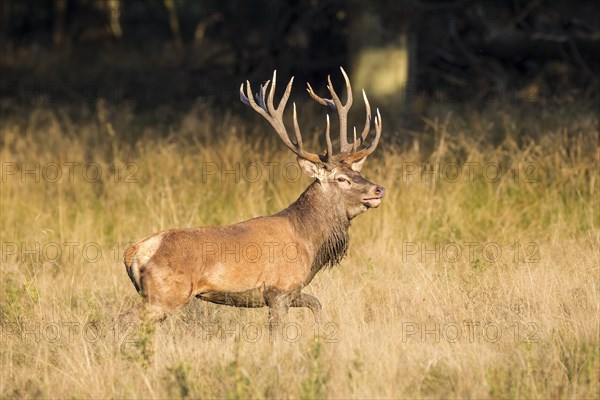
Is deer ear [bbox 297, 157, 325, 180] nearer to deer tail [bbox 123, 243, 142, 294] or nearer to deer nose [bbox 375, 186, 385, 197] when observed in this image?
deer nose [bbox 375, 186, 385, 197]

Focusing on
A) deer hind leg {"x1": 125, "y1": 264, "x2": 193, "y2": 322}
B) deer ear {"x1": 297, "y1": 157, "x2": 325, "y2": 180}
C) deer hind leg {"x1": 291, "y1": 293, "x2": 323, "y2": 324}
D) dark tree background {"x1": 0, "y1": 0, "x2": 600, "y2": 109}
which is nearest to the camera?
deer hind leg {"x1": 125, "y1": 264, "x2": 193, "y2": 322}

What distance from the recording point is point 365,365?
18.3ft

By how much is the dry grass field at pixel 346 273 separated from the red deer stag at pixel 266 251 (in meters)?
0.27

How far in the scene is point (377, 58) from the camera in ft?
41.7

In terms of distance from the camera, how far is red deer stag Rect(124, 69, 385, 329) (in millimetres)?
6113

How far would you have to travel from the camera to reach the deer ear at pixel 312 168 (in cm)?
699

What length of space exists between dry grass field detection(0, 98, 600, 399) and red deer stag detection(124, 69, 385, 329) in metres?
0.27

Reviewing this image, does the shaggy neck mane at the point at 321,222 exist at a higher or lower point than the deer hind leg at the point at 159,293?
higher

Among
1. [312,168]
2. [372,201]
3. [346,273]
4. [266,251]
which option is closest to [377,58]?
[346,273]

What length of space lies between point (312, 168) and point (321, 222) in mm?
366

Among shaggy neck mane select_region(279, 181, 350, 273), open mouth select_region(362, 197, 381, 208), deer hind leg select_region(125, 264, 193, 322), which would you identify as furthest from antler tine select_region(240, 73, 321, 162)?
deer hind leg select_region(125, 264, 193, 322)

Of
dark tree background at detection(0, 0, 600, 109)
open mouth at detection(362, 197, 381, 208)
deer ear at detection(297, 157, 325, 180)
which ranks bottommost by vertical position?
open mouth at detection(362, 197, 381, 208)

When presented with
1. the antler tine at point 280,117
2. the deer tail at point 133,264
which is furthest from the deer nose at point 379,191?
the deer tail at point 133,264

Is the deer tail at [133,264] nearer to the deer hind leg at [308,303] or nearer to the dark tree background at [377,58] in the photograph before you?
the deer hind leg at [308,303]
